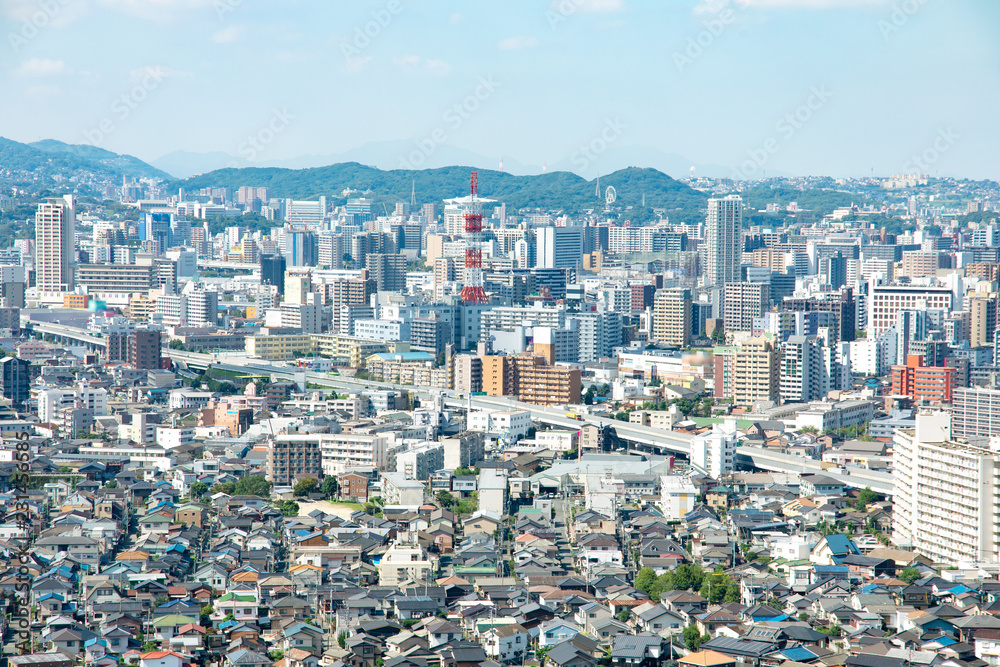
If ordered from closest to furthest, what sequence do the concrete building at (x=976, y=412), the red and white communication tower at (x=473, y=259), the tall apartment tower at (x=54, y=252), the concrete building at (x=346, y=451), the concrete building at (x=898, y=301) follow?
the concrete building at (x=346, y=451) < the concrete building at (x=976, y=412) < the red and white communication tower at (x=473, y=259) < the concrete building at (x=898, y=301) < the tall apartment tower at (x=54, y=252)

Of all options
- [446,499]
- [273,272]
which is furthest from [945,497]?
[273,272]

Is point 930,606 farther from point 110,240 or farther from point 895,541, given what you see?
point 110,240

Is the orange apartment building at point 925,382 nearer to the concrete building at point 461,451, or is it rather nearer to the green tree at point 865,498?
the green tree at point 865,498

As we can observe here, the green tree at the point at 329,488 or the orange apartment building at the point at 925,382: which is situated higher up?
the orange apartment building at the point at 925,382

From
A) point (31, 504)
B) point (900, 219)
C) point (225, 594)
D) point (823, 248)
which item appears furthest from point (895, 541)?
point (900, 219)

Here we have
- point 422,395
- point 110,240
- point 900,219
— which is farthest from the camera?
point 900,219

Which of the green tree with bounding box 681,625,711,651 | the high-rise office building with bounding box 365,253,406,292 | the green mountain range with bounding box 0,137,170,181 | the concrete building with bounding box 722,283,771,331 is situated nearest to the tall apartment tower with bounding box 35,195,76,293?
the high-rise office building with bounding box 365,253,406,292

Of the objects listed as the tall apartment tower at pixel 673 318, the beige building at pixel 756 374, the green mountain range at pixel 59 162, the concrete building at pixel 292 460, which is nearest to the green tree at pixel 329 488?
the concrete building at pixel 292 460
